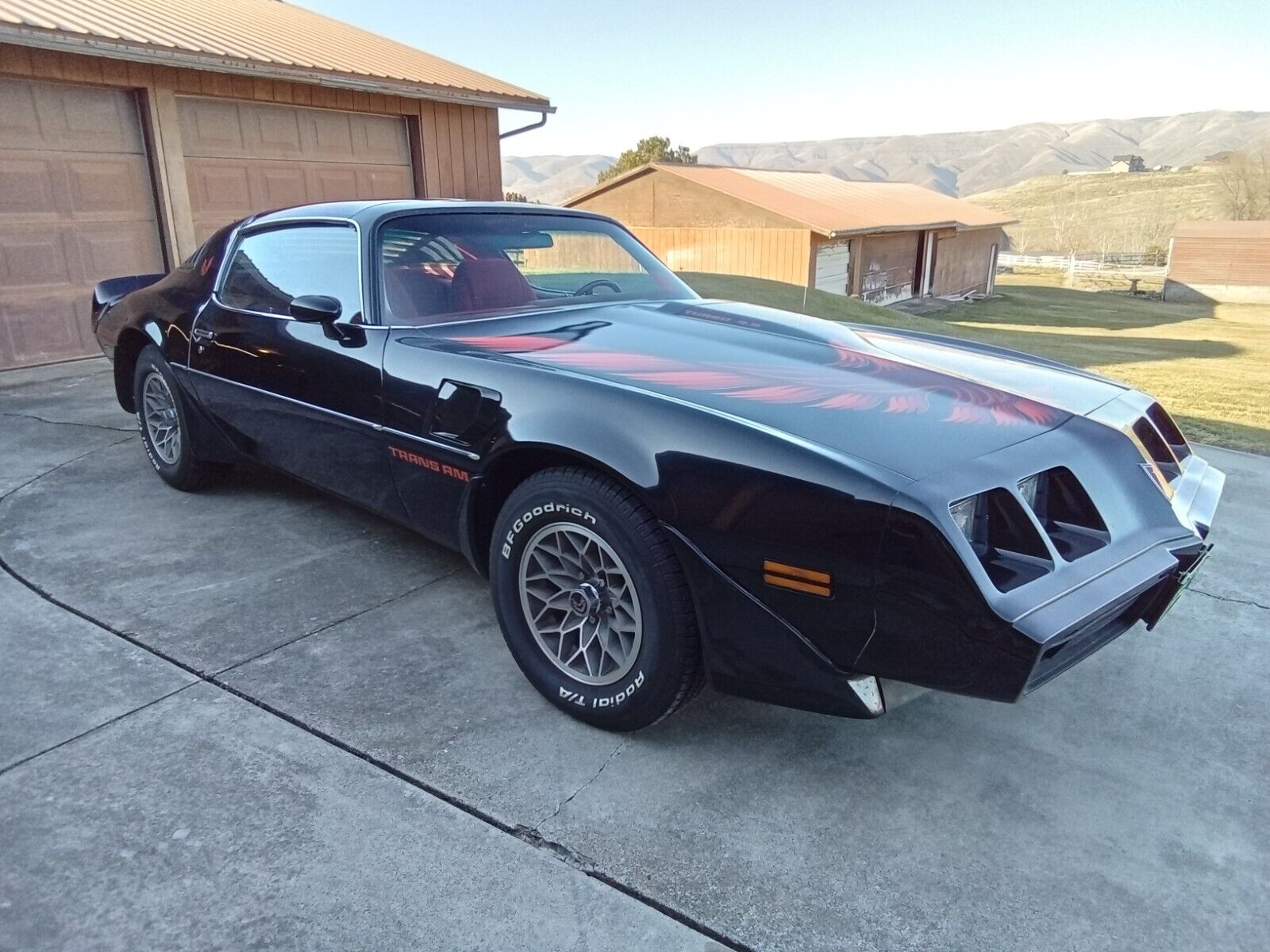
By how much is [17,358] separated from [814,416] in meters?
8.22

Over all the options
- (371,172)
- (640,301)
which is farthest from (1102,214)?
(640,301)

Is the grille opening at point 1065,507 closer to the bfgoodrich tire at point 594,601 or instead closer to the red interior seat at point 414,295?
the bfgoodrich tire at point 594,601

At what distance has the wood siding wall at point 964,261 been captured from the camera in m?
35.4

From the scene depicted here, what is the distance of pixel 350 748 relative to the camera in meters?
2.35

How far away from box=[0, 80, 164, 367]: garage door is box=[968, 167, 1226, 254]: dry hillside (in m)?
64.9

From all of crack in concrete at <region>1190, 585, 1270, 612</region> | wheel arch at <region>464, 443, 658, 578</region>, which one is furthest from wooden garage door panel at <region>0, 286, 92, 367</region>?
crack in concrete at <region>1190, 585, 1270, 612</region>

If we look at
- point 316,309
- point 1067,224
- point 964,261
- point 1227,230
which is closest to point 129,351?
point 316,309

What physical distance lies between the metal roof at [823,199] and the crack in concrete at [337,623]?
23189mm

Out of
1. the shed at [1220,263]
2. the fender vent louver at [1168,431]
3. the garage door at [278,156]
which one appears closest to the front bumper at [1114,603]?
the fender vent louver at [1168,431]

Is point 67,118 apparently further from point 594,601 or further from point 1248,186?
point 1248,186

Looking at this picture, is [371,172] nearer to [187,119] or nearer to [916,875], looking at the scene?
[187,119]

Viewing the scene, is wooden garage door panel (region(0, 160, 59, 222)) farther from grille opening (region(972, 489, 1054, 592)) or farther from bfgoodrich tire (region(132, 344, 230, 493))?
grille opening (region(972, 489, 1054, 592))

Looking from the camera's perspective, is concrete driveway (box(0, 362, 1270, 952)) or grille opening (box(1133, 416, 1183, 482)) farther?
grille opening (box(1133, 416, 1183, 482))

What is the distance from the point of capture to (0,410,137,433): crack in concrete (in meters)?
5.58
